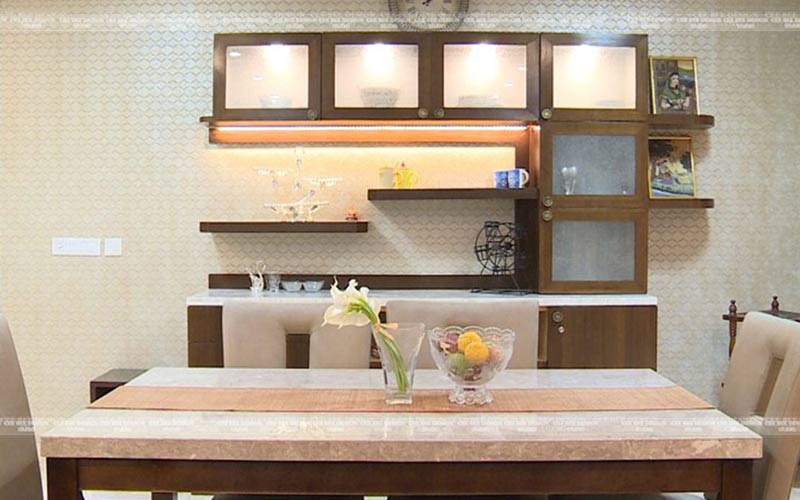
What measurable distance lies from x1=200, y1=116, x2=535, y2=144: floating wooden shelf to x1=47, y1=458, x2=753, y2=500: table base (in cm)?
238

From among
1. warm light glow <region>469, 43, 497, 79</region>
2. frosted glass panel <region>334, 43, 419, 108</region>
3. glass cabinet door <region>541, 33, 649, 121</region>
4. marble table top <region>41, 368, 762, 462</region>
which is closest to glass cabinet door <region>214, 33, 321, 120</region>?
frosted glass panel <region>334, 43, 419, 108</region>

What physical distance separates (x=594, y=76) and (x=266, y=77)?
1720mm

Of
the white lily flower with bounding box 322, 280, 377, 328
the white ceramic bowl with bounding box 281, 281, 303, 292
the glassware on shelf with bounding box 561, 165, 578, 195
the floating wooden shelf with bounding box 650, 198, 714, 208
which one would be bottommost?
the white ceramic bowl with bounding box 281, 281, 303, 292

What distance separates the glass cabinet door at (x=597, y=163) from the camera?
3551 mm

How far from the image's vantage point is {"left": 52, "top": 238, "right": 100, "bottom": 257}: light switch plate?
3.96m

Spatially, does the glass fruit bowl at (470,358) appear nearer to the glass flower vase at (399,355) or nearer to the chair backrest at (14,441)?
the glass flower vase at (399,355)

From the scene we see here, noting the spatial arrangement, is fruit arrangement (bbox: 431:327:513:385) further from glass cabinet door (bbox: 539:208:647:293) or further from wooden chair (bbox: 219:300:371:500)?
glass cabinet door (bbox: 539:208:647:293)

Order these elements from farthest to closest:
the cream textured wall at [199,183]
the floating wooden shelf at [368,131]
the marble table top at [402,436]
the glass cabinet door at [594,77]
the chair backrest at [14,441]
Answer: the cream textured wall at [199,183] < the floating wooden shelf at [368,131] < the glass cabinet door at [594,77] < the chair backrest at [14,441] < the marble table top at [402,436]

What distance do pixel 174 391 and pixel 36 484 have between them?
0.54m

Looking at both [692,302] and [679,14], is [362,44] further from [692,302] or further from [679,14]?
[692,302]

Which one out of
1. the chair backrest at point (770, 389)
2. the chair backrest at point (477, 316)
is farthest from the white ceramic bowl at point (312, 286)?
the chair backrest at point (770, 389)

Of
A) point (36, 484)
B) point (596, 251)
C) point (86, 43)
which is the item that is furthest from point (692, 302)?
A: point (86, 43)

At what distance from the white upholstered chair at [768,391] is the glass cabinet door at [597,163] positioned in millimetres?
1490

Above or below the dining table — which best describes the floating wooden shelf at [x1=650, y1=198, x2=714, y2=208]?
above
